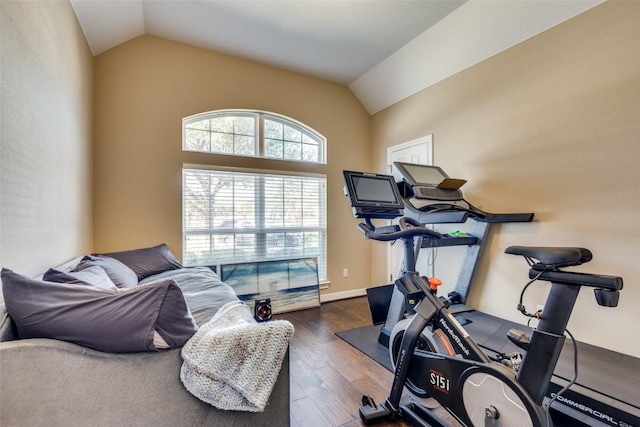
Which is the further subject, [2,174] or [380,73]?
[380,73]

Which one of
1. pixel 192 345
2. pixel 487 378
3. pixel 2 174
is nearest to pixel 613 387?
pixel 487 378

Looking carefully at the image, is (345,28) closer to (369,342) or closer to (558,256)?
(558,256)

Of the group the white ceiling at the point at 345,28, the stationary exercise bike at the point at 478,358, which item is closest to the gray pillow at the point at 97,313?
the stationary exercise bike at the point at 478,358

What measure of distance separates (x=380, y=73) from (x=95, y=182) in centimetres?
356

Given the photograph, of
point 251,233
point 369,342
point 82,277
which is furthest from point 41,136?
point 369,342

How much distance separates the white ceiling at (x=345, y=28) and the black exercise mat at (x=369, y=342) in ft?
9.80

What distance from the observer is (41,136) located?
164 centimetres

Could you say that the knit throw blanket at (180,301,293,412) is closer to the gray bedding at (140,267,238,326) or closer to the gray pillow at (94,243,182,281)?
the gray bedding at (140,267,238,326)

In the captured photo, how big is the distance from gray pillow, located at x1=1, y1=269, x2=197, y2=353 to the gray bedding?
22.1 inches

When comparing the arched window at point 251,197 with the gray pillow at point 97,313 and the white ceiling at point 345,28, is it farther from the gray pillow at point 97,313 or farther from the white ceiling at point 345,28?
the gray pillow at point 97,313

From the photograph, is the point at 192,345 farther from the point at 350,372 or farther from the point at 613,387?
the point at 613,387

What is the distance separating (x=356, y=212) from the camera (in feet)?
6.28

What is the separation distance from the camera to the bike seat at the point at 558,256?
1112 millimetres

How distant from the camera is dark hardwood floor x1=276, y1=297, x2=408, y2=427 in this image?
1.70 m
